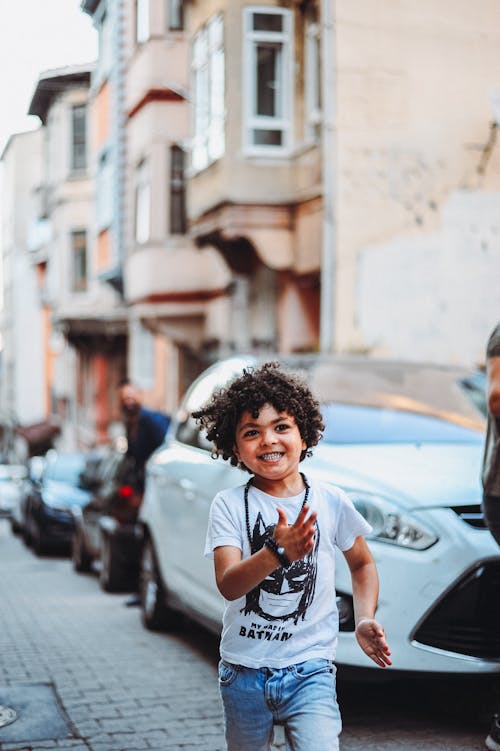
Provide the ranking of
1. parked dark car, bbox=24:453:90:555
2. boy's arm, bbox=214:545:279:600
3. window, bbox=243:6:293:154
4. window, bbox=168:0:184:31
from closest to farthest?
boy's arm, bbox=214:545:279:600 → window, bbox=243:6:293:154 → parked dark car, bbox=24:453:90:555 → window, bbox=168:0:184:31

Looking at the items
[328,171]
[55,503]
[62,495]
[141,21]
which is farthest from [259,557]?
[141,21]

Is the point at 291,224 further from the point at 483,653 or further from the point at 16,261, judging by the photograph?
the point at 16,261

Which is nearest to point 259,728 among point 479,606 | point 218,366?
point 479,606

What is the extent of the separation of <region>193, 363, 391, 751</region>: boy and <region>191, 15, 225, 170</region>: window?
44.4 feet

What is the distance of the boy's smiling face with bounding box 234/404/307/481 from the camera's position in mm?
3283

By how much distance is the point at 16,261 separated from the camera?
55.8 m

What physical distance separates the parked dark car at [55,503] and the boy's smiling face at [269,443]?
1305 centimetres

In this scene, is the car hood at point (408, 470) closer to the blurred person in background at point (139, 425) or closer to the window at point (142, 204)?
the blurred person in background at point (139, 425)

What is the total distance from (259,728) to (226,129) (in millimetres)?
13854

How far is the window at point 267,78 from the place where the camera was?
16.4 meters

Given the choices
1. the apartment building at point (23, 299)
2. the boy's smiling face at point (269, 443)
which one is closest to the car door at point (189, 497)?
the boy's smiling face at point (269, 443)

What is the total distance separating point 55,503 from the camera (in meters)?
17.2

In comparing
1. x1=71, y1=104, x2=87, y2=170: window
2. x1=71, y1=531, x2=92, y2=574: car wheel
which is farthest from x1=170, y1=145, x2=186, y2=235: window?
x1=71, y1=104, x2=87, y2=170: window

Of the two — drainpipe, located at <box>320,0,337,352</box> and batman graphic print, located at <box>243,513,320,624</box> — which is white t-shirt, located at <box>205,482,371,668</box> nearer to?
batman graphic print, located at <box>243,513,320,624</box>
